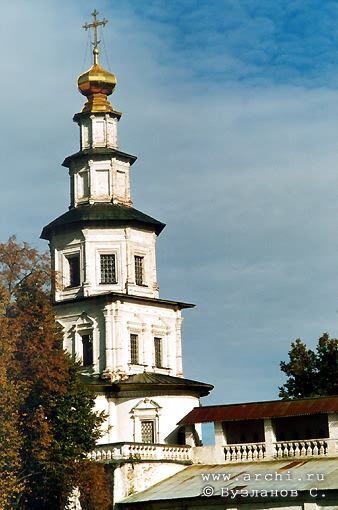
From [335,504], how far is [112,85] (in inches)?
919

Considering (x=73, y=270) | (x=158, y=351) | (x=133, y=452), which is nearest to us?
(x=133, y=452)

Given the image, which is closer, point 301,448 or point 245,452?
point 301,448

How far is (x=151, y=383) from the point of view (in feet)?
148

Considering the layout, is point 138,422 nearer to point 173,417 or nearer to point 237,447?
point 173,417

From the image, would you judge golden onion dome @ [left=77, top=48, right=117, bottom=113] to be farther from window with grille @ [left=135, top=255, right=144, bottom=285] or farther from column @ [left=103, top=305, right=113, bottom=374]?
column @ [left=103, top=305, right=113, bottom=374]

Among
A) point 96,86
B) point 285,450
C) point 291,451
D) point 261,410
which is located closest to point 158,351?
point 261,410

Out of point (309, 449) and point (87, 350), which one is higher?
point (87, 350)

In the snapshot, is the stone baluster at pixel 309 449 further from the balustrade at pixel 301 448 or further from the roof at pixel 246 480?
the roof at pixel 246 480

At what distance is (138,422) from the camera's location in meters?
45.4

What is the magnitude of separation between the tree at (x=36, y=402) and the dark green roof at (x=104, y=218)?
8.53 m

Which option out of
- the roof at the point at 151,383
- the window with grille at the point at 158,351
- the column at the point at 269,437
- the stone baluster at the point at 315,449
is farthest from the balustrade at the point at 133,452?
the window with grille at the point at 158,351

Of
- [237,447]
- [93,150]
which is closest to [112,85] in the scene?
[93,150]

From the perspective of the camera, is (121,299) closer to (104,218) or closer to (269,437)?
(104,218)

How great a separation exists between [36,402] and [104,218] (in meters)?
11.3
